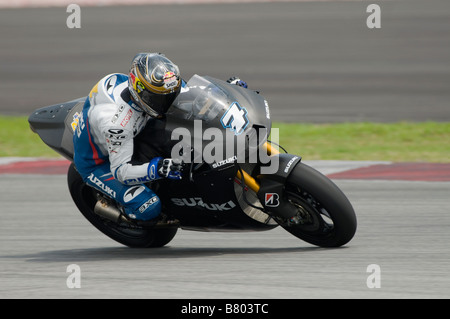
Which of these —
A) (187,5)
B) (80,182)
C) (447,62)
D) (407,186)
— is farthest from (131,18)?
(80,182)

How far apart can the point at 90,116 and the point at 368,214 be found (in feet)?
8.80

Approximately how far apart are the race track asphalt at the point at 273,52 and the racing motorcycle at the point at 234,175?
23.6 feet

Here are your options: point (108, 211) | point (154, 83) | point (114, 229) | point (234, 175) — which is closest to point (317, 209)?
point (234, 175)

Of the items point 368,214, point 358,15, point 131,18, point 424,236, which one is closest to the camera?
point 424,236

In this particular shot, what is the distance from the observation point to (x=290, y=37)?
735 inches

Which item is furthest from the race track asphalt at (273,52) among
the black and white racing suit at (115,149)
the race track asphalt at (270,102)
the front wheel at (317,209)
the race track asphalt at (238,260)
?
the black and white racing suit at (115,149)

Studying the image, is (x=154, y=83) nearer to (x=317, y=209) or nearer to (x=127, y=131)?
(x=127, y=131)

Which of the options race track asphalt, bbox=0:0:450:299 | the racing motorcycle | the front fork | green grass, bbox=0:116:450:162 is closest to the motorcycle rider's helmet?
the racing motorcycle

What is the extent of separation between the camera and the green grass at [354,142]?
10.1m

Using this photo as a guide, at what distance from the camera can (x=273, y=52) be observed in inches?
688

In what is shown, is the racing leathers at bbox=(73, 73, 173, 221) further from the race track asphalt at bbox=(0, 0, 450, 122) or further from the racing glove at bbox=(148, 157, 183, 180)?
the race track asphalt at bbox=(0, 0, 450, 122)

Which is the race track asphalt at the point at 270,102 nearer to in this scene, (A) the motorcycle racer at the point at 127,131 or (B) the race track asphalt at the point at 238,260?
(B) the race track asphalt at the point at 238,260

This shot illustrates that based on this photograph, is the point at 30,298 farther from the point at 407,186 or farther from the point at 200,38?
the point at 200,38

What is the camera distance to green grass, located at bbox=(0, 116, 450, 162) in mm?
10094
